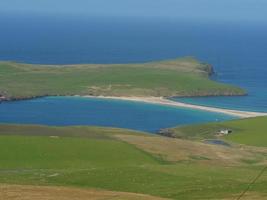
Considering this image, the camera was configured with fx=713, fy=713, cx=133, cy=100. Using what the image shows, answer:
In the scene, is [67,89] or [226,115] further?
[67,89]

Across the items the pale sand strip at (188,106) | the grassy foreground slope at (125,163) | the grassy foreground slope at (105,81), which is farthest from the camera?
the grassy foreground slope at (105,81)

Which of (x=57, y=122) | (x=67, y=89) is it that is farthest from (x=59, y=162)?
(x=67, y=89)

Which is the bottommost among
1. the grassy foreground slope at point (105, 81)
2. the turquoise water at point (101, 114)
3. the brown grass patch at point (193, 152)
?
the brown grass patch at point (193, 152)

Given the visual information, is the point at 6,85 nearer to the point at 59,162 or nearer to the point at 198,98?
the point at 198,98

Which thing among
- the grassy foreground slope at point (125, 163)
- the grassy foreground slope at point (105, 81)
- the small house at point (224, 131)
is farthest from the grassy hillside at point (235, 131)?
the grassy foreground slope at point (105, 81)

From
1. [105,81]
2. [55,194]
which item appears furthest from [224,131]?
[105,81]

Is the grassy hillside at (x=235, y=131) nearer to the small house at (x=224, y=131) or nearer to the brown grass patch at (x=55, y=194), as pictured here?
the small house at (x=224, y=131)
